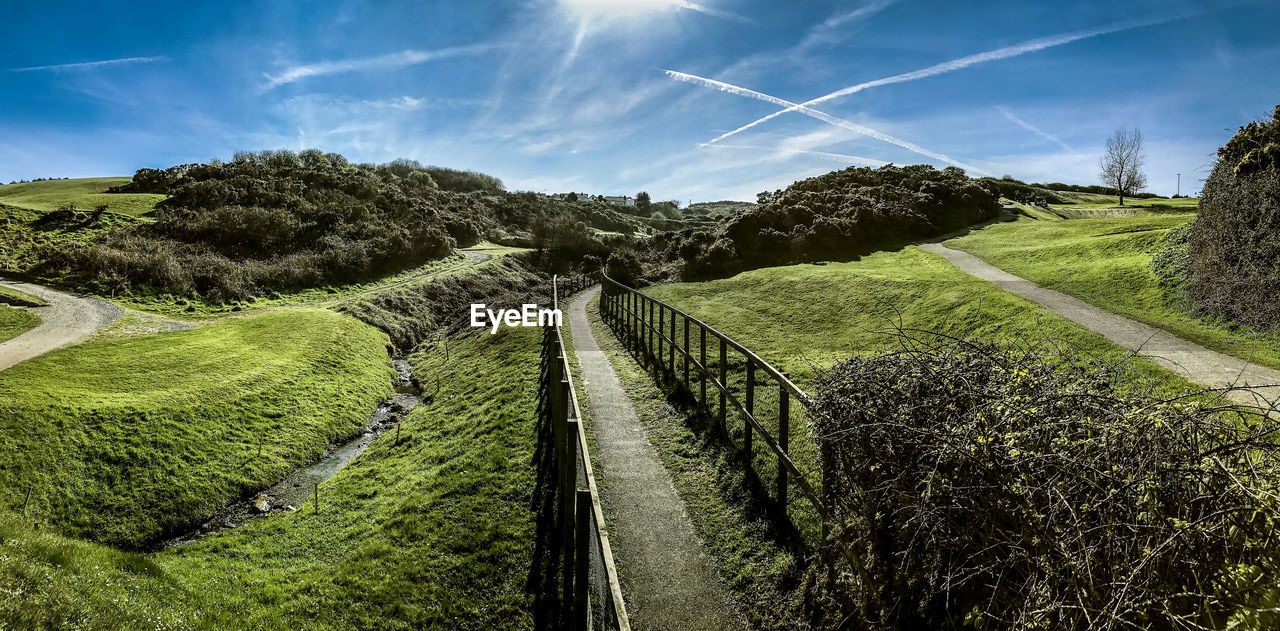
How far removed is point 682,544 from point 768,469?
199 centimetres

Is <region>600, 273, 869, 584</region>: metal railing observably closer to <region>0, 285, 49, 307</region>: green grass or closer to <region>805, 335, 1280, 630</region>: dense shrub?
<region>805, 335, 1280, 630</region>: dense shrub

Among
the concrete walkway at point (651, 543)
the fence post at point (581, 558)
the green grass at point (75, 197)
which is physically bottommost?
the concrete walkway at point (651, 543)

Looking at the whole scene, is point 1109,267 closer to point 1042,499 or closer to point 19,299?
point 1042,499

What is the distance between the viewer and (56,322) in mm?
18875

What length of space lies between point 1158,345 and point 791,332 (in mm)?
9301

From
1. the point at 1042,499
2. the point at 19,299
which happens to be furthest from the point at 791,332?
the point at 19,299

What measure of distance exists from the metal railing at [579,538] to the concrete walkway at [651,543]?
0.46 meters

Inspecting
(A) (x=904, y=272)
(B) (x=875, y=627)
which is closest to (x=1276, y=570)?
(B) (x=875, y=627)

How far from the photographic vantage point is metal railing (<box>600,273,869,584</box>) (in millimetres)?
6844

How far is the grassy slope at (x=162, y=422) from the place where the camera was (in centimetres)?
1067

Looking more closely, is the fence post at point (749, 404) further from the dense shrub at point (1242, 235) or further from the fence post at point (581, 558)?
the dense shrub at point (1242, 235)

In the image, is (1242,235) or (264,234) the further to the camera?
(264,234)

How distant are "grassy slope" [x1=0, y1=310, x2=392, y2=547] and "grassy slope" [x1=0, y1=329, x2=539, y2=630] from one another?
1.56m

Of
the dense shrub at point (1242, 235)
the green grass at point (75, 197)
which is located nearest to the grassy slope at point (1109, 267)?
the dense shrub at point (1242, 235)
